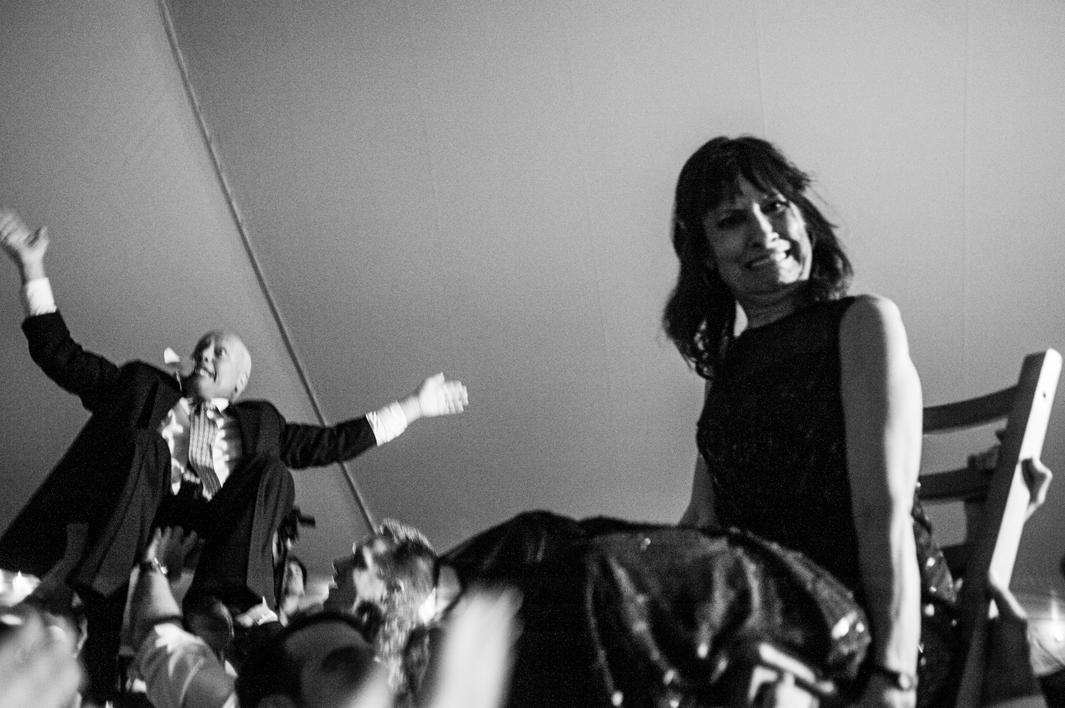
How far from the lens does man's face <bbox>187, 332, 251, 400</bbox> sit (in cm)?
241

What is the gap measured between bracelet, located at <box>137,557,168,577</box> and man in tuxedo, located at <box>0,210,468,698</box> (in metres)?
0.02

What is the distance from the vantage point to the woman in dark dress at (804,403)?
88 cm

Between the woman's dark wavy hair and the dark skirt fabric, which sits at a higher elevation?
the woman's dark wavy hair

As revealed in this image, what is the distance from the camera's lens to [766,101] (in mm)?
2910

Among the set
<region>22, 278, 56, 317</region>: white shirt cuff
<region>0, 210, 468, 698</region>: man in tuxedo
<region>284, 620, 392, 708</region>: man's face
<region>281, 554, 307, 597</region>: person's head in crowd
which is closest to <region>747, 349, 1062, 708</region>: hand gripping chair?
<region>284, 620, 392, 708</region>: man's face

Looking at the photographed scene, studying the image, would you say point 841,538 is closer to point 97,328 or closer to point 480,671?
point 480,671

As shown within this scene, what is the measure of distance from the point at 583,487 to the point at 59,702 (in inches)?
106

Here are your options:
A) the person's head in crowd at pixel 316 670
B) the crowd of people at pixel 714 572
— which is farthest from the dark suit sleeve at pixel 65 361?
the person's head in crowd at pixel 316 670

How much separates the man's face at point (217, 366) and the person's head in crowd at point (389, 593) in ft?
2.96

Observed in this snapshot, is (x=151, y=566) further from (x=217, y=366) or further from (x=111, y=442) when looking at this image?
(x=217, y=366)

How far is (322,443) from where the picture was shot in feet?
8.46

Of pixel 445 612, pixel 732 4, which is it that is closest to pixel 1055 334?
pixel 732 4

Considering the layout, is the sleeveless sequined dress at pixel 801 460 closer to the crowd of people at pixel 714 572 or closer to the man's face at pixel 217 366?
the crowd of people at pixel 714 572

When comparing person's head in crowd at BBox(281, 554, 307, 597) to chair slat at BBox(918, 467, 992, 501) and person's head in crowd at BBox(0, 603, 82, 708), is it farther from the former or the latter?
person's head in crowd at BBox(0, 603, 82, 708)
